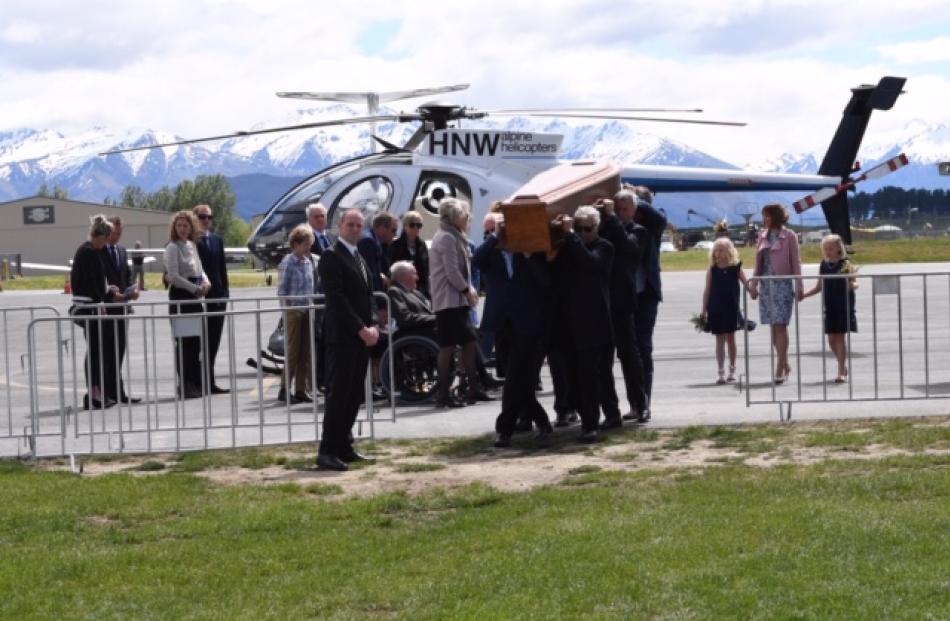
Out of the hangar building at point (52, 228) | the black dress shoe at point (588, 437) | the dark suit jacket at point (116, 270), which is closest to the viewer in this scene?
the black dress shoe at point (588, 437)

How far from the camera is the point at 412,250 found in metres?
14.6

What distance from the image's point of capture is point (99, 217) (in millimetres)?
14312

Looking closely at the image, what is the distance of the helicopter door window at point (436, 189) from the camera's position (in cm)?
2291

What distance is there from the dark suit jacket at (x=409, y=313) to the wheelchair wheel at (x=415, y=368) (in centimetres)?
11

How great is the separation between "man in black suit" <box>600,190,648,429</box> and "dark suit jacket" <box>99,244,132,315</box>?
16.2 feet

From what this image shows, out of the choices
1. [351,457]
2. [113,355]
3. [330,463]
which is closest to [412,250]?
[113,355]

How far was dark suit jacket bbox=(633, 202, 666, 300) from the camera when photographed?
12.1m

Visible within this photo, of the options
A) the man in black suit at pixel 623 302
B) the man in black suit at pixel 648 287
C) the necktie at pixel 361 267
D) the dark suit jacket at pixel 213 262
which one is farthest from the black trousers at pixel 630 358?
the dark suit jacket at pixel 213 262

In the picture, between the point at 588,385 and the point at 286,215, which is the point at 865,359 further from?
the point at 286,215

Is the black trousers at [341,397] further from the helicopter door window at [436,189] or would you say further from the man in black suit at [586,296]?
the helicopter door window at [436,189]

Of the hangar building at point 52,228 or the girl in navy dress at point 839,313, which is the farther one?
the hangar building at point 52,228

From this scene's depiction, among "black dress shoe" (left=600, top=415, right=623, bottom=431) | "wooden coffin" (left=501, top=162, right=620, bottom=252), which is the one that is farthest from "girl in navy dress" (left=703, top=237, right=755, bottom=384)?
"black dress shoe" (left=600, top=415, right=623, bottom=431)

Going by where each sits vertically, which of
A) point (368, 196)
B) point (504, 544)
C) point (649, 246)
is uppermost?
point (368, 196)

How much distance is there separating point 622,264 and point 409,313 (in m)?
2.70
